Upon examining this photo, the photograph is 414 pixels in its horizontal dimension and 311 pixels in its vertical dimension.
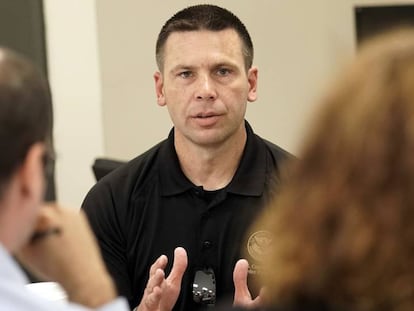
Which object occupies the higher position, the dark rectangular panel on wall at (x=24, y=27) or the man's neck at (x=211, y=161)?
the dark rectangular panel on wall at (x=24, y=27)

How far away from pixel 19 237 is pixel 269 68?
287 centimetres

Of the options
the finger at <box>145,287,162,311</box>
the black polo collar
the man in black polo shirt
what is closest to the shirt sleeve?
the man in black polo shirt

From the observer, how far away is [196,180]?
7.41ft

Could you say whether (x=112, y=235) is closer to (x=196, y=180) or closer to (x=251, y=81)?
(x=196, y=180)

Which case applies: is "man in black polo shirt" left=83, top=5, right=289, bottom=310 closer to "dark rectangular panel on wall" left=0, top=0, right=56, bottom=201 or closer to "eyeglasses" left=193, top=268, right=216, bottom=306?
"eyeglasses" left=193, top=268, right=216, bottom=306

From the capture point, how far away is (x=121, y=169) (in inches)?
90.0

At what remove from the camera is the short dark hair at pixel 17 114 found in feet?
3.54

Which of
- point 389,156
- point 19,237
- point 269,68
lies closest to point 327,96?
point 389,156

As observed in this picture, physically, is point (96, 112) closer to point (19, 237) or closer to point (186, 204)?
point (186, 204)

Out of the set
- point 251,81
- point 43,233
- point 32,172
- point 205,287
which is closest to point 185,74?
point 251,81

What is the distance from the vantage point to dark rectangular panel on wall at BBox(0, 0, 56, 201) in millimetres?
3465

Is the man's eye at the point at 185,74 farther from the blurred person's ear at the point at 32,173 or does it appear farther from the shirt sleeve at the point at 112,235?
the blurred person's ear at the point at 32,173

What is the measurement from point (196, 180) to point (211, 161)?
0.20 ft

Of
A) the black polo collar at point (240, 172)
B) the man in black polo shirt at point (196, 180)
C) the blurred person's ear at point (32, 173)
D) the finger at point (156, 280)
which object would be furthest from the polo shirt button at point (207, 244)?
the blurred person's ear at point (32, 173)
